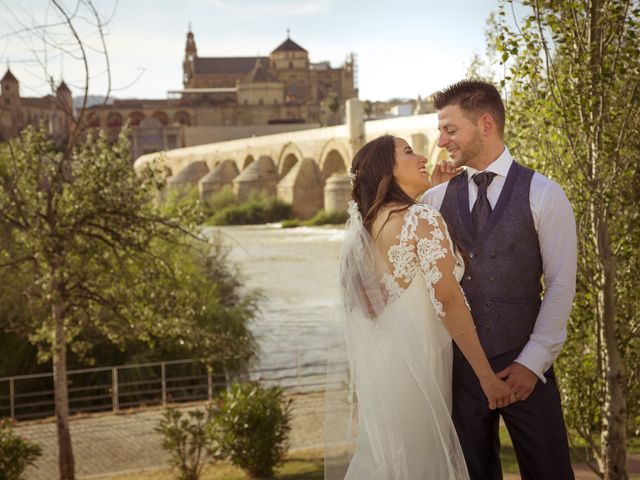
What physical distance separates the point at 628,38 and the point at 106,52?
4.31 meters

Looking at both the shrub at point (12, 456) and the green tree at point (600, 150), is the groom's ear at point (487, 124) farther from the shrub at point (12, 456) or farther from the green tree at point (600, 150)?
the shrub at point (12, 456)

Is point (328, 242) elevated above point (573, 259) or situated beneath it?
situated beneath

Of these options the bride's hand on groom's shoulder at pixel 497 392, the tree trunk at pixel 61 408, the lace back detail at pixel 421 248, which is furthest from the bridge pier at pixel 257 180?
the bride's hand on groom's shoulder at pixel 497 392

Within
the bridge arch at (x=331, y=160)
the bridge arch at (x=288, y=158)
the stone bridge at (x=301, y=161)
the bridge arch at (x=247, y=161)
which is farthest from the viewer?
the bridge arch at (x=247, y=161)

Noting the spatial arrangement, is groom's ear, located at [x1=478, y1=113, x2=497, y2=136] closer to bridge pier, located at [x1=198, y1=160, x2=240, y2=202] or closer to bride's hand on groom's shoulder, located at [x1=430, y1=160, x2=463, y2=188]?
bride's hand on groom's shoulder, located at [x1=430, y1=160, x2=463, y2=188]

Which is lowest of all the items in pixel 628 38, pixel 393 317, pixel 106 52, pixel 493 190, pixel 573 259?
pixel 393 317

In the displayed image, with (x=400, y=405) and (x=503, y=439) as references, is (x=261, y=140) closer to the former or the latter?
(x=503, y=439)

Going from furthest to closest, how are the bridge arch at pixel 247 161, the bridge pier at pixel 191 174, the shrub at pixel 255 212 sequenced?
the bridge pier at pixel 191 174 < the bridge arch at pixel 247 161 < the shrub at pixel 255 212

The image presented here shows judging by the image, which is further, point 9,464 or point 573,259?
point 9,464

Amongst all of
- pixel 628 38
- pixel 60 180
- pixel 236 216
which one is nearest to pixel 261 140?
pixel 236 216

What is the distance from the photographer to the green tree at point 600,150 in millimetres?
3846

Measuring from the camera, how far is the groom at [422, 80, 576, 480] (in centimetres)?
246

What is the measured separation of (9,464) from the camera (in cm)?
629

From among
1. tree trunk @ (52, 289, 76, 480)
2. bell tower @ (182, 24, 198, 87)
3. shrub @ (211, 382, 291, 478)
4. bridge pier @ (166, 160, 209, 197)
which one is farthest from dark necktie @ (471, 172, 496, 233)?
bell tower @ (182, 24, 198, 87)
